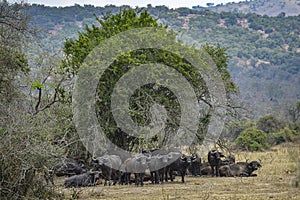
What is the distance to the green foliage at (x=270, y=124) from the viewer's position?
45.1 metres

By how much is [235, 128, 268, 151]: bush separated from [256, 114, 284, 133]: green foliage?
31.0 feet

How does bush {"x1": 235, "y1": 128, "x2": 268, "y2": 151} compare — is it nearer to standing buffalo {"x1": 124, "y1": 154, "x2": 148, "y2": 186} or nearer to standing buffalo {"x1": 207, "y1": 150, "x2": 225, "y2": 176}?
standing buffalo {"x1": 207, "y1": 150, "x2": 225, "y2": 176}

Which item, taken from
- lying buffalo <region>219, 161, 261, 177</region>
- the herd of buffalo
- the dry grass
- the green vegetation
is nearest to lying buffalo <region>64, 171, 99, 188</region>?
the herd of buffalo

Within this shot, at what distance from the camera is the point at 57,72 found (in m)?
21.4

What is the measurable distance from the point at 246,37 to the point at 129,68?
275ft

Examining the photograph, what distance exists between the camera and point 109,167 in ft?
60.4

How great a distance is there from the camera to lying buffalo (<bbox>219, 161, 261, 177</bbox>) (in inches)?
773

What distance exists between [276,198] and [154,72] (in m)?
8.60

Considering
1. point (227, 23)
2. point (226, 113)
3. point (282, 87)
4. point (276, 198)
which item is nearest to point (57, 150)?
point (276, 198)

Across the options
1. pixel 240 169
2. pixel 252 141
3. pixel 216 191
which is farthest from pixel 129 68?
pixel 252 141

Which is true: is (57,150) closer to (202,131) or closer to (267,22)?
(202,131)

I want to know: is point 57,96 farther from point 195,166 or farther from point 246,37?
point 246,37

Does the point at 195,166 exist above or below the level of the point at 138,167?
above

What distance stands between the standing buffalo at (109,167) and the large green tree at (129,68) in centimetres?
155
